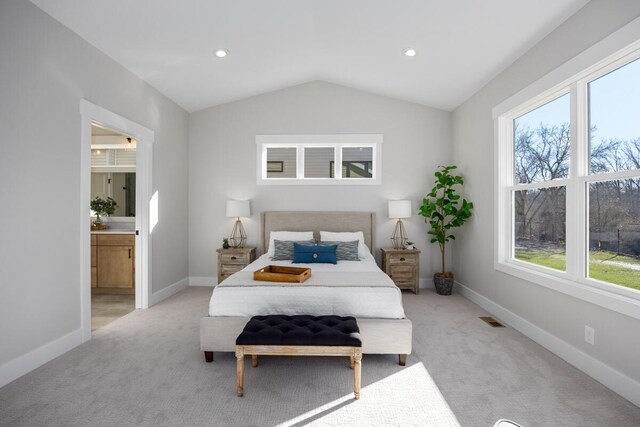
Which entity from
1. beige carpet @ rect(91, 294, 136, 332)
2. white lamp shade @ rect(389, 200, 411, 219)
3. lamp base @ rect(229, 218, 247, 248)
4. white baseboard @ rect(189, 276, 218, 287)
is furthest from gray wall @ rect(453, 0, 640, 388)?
beige carpet @ rect(91, 294, 136, 332)

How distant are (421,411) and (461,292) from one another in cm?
325

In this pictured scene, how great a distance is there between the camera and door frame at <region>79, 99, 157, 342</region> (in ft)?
10.4

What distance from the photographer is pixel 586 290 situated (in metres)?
2.59

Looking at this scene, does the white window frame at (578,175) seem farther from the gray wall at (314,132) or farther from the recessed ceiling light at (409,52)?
the gray wall at (314,132)

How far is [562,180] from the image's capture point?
3.04 metres

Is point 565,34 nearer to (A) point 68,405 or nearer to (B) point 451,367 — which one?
(B) point 451,367

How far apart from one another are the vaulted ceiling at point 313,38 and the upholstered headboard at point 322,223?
2.00 metres

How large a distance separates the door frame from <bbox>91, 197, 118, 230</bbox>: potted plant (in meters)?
1.21

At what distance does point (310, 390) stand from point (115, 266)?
3734 mm

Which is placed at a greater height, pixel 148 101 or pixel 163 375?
pixel 148 101

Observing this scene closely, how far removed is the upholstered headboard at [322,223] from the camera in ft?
17.1

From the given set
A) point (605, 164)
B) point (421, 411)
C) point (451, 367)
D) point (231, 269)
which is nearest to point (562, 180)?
point (605, 164)

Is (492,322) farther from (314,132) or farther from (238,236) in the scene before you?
(238,236)

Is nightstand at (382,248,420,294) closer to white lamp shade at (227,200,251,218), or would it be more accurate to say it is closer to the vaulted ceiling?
white lamp shade at (227,200,251,218)
